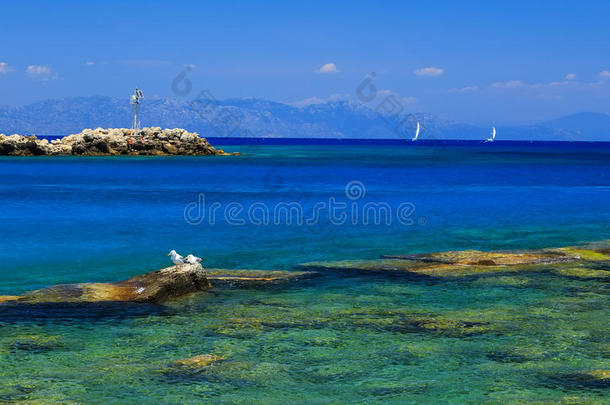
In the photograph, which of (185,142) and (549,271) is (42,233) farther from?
(185,142)

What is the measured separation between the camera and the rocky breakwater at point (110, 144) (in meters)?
138

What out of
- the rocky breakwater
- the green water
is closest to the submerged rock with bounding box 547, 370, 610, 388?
the green water

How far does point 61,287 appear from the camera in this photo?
22.2 metres

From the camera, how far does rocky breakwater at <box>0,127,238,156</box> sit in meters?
138

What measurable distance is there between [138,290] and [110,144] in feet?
413

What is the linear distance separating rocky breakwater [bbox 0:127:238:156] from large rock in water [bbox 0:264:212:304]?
12346 cm

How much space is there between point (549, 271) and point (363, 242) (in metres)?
12.1

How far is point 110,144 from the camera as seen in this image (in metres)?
141

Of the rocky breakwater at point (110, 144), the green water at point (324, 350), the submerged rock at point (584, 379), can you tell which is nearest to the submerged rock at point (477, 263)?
the green water at point (324, 350)

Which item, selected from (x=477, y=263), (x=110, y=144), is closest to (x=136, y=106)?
(x=110, y=144)

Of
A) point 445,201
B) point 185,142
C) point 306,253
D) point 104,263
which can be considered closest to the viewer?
point 104,263

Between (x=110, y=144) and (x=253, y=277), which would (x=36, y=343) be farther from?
(x=110, y=144)

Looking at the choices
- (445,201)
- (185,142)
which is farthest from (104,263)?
(185,142)

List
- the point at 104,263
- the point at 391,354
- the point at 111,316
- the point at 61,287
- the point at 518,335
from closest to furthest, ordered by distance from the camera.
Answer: the point at 391,354 → the point at 518,335 → the point at 111,316 → the point at 61,287 → the point at 104,263
